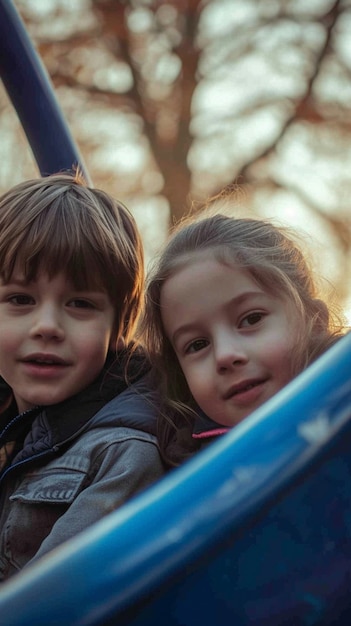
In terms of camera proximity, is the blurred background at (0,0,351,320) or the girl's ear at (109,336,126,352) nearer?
the girl's ear at (109,336,126,352)

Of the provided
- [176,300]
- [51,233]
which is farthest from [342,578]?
[51,233]

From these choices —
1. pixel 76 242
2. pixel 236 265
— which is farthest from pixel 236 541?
pixel 76 242

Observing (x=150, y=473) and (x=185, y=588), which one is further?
(x=150, y=473)

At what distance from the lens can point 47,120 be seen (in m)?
1.29

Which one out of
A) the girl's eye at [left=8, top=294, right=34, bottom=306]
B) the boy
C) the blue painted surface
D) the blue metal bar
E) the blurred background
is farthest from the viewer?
the blurred background

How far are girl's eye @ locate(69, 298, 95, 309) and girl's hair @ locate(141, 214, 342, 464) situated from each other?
0.26 ft

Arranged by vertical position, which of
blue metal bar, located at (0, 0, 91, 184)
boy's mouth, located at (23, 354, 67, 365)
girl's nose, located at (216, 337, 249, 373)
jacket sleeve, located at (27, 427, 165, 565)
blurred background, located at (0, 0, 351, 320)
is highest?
blurred background, located at (0, 0, 351, 320)

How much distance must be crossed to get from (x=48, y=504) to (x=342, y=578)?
552mm

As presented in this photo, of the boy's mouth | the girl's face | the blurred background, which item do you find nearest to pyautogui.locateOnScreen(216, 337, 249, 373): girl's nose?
the girl's face

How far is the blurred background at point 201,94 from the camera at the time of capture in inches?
170

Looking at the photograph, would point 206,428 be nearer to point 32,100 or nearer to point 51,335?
point 51,335

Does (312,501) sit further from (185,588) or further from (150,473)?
(150,473)

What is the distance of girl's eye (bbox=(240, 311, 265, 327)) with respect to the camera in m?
0.88

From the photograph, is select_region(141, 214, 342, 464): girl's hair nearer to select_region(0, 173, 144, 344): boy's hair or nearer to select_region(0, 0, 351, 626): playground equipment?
select_region(0, 173, 144, 344): boy's hair
